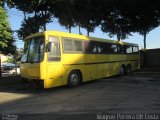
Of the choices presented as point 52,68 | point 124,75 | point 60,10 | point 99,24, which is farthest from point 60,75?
point 99,24

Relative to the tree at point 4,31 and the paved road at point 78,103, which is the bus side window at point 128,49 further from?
the tree at point 4,31

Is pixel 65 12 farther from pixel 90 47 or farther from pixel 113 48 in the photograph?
pixel 90 47

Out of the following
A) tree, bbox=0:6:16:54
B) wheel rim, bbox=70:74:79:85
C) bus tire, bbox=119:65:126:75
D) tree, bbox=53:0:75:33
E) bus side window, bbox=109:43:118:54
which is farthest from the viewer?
tree, bbox=53:0:75:33

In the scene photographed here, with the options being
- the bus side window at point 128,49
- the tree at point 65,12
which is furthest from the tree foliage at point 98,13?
the bus side window at point 128,49

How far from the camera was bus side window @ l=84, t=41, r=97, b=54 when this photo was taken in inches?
673

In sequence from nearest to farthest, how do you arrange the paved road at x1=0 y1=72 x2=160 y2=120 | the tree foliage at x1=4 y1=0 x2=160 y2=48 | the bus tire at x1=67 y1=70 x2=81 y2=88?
the paved road at x1=0 y1=72 x2=160 y2=120 → the bus tire at x1=67 y1=70 x2=81 y2=88 → the tree foliage at x1=4 y1=0 x2=160 y2=48

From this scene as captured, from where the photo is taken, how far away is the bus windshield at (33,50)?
14246 mm

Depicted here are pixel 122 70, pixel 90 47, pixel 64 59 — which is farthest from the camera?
pixel 122 70

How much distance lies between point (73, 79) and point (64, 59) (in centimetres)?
144

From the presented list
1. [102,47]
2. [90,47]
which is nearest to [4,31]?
[90,47]

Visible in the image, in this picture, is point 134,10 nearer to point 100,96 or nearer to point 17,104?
point 100,96

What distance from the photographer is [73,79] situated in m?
15.9

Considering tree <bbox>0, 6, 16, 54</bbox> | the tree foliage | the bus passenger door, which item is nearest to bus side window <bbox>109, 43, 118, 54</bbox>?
the tree foliage

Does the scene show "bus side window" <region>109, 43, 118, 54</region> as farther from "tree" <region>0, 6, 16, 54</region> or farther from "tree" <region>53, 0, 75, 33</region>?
"tree" <region>0, 6, 16, 54</region>
